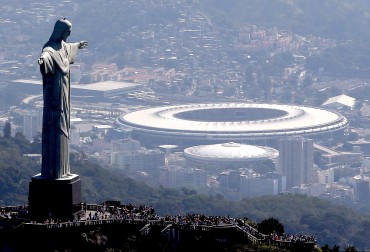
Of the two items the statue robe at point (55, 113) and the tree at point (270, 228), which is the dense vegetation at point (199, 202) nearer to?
the tree at point (270, 228)

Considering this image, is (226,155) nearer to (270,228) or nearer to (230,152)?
(230,152)

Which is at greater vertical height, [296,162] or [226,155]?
[226,155]

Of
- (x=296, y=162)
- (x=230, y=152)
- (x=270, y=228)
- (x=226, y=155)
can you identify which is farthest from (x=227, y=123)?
(x=270, y=228)

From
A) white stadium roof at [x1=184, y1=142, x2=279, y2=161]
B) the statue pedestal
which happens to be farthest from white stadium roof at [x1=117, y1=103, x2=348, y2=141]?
the statue pedestal

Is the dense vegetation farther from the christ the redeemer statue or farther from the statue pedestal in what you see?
the statue pedestal

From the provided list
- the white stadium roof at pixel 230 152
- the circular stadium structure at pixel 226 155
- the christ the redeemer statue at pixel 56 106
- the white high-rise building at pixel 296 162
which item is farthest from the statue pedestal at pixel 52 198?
the white stadium roof at pixel 230 152

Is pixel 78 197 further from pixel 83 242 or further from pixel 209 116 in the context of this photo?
pixel 209 116
